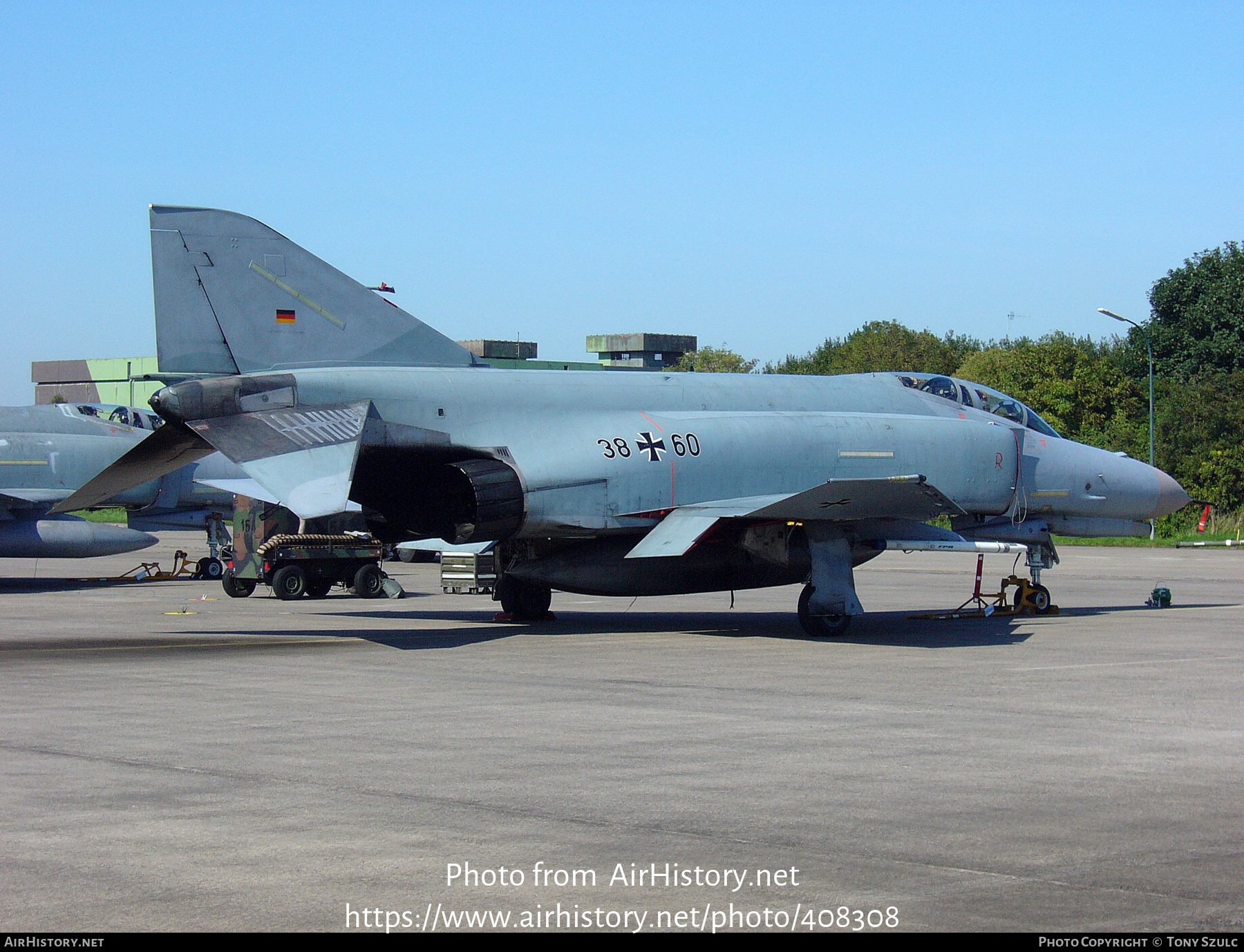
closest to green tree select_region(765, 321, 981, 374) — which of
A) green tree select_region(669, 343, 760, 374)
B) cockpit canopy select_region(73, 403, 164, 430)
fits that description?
green tree select_region(669, 343, 760, 374)

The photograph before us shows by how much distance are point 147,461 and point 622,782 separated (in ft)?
34.7

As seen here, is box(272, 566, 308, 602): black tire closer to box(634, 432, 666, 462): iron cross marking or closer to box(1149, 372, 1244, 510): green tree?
box(634, 432, 666, 462): iron cross marking

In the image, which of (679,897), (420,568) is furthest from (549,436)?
(420,568)

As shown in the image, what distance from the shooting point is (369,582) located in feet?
81.4

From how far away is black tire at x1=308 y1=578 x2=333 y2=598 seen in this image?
24.5 meters

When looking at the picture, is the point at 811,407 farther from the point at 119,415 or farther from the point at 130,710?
the point at 119,415

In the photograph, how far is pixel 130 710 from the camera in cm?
1041

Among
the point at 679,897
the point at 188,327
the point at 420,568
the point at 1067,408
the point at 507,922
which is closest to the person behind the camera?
the point at 507,922

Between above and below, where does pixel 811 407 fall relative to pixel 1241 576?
above

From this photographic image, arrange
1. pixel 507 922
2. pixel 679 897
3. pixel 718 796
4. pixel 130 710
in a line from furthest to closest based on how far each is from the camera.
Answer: pixel 130 710, pixel 718 796, pixel 679 897, pixel 507 922

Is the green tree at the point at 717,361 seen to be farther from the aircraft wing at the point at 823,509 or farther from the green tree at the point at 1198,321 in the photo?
the aircraft wing at the point at 823,509

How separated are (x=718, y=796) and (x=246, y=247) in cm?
1109

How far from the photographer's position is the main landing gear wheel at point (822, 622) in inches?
661

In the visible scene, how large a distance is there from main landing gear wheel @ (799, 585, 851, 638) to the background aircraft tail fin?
248 inches
